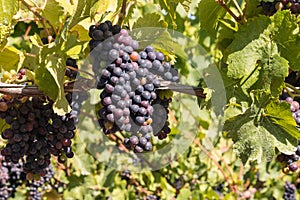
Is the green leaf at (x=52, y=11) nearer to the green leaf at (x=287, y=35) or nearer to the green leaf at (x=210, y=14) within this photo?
the green leaf at (x=210, y=14)

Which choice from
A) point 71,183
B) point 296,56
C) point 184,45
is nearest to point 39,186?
point 71,183

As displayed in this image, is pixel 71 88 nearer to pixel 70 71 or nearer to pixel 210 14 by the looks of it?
pixel 70 71

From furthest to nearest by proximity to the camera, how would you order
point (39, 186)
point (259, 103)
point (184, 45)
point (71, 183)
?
point (184, 45) → point (71, 183) → point (39, 186) → point (259, 103)

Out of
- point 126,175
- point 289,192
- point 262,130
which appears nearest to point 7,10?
point 262,130

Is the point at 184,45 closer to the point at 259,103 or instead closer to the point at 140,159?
the point at 140,159

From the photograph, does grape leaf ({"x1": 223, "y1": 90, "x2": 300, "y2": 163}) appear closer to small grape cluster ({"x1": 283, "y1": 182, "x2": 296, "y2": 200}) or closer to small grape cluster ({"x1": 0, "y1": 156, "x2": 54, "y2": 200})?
small grape cluster ({"x1": 0, "y1": 156, "x2": 54, "y2": 200})

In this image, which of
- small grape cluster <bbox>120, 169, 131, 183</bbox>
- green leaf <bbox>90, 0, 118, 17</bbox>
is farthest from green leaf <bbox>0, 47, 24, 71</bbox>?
small grape cluster <bbox>120, 169, 131, 183</bbox>
